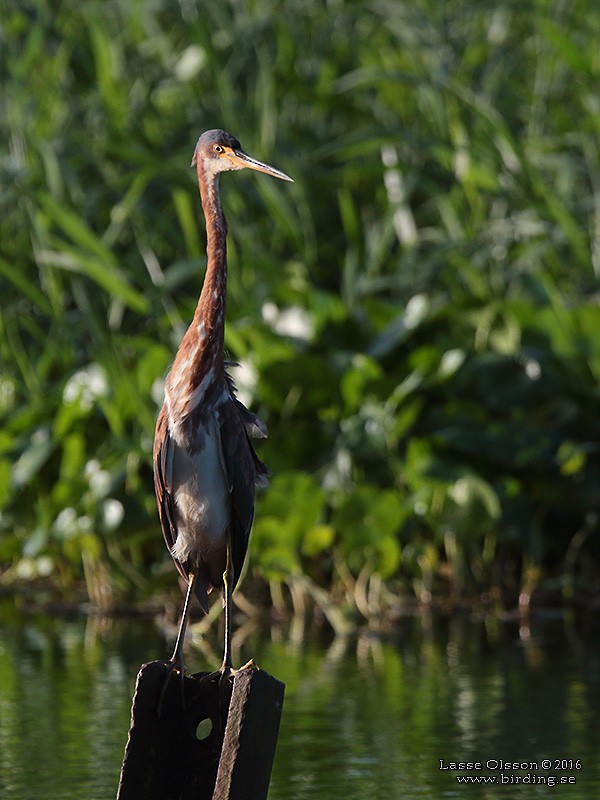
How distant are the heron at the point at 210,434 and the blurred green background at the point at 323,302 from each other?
325cm

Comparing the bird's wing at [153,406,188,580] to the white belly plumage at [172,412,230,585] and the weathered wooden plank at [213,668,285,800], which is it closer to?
the white belly plumage at [172,412,230,585]

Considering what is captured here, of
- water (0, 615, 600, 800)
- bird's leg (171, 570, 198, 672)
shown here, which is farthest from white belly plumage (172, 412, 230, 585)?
water (0, 615, 600, 800)

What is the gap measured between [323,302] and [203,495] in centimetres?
412

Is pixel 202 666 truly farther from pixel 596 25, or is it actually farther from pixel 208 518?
pixel 596 25

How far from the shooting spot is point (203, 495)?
177 inches

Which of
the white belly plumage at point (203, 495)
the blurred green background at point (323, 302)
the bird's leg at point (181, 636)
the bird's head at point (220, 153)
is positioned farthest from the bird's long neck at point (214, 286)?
the blurred green background at point (323, 302)

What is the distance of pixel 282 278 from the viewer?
8852mm

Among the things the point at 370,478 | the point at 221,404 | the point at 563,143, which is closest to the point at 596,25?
the point at 563,143

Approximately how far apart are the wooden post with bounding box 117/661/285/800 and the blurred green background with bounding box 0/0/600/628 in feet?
12.3

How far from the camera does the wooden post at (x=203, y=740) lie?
374 cm

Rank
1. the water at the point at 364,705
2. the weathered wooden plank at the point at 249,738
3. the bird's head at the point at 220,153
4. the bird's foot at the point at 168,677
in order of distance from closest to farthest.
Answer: the weathered wooden plank at the point at 249,738 → the bird's foot at the point at 168,677 → the bird's head at the point at 220,153 → the water at the point at 364,705

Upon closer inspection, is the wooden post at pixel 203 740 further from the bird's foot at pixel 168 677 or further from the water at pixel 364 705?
the water at pixel 364 705

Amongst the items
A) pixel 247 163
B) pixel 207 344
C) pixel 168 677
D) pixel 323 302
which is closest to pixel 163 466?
pixel 207 344

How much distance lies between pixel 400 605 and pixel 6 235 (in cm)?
321
